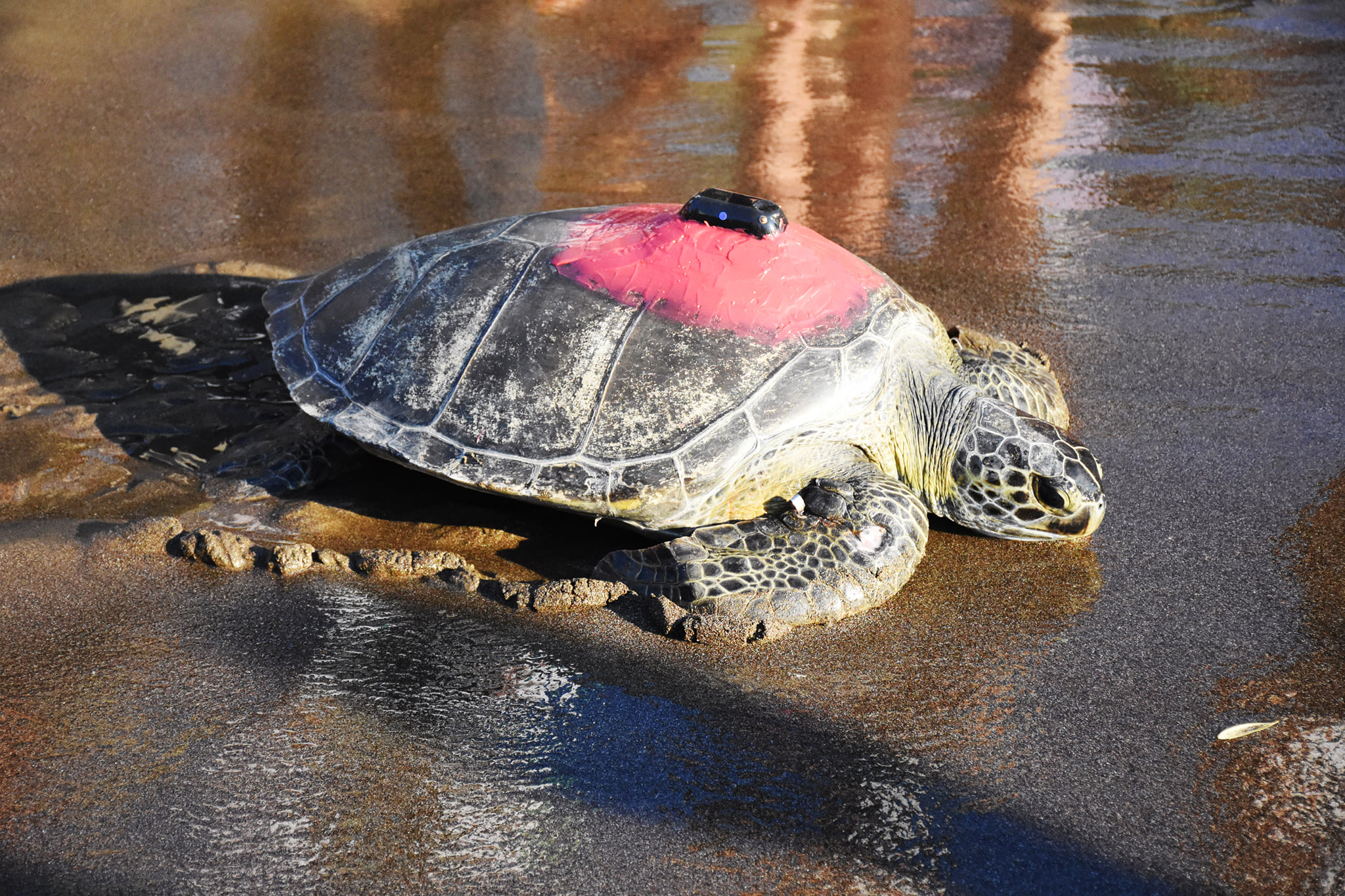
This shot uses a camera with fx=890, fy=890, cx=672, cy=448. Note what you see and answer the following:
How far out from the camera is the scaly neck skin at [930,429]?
3.57m

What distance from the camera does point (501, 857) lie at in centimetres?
217

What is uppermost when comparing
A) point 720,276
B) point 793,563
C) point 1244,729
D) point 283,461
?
point 720,276

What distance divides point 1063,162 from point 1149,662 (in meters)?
4.84

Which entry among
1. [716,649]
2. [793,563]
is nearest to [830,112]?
[793,563]

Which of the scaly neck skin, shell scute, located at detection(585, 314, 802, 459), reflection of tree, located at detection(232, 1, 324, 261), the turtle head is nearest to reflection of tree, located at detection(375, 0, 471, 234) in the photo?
reflection of tree, located at detection(232, 1, 324, 261)

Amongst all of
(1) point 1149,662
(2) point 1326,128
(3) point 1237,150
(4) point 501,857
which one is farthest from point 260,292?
(2) point 1326,128

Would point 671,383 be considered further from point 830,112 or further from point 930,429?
point 830,112

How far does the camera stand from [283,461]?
3.64 metres

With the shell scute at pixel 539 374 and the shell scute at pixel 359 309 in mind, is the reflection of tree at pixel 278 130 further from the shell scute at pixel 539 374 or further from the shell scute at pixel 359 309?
the shell scute at pixel 539 374

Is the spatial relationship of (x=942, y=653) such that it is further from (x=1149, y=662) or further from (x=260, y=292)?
(x=260, y=292)

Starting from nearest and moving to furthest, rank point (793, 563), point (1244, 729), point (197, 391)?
point (1244, 729) < point (793, 563) < point (197, 391)

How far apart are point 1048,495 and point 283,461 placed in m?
3.04

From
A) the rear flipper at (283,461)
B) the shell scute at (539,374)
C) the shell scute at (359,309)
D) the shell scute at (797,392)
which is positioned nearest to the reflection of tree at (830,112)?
the shell scute at (797,392)

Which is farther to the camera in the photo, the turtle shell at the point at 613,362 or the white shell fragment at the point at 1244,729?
the turtle shell at the point at 613,362
